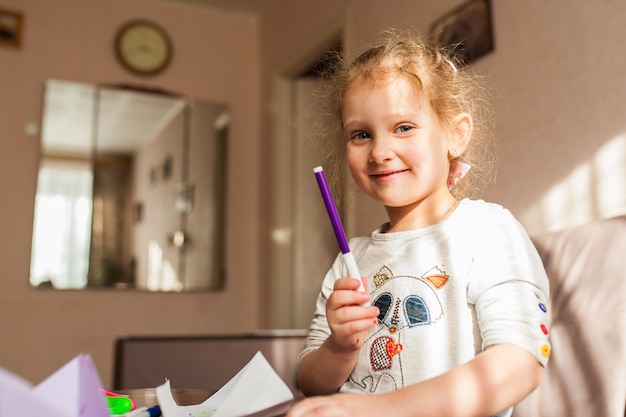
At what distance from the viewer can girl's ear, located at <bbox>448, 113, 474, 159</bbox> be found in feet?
2.56

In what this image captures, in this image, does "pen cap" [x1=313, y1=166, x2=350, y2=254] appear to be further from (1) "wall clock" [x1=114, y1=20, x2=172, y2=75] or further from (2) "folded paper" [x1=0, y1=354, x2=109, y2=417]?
Result: (1) "wall clock" [x1=114, y1=20, x2=172, y2=75]

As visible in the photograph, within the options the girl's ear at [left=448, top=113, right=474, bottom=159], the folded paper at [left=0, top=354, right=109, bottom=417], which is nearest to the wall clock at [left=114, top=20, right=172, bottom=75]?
the girl's ear at [left=448, top=113, right=474, bottom=159]

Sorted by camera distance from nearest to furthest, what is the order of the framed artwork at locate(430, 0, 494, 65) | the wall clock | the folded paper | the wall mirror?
1. the folded paper
2. the framed artwork at locate(430, 0, 494, 65)
3. the wall mirror
4. the wall clock

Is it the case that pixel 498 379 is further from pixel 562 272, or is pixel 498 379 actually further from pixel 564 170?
pixel 564 170

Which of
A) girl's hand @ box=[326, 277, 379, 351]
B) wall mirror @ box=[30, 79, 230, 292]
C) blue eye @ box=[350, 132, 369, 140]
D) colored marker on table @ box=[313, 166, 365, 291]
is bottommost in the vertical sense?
girl's hand @ box=[326, 277, 379, 351]

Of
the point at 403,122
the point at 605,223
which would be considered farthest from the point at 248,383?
the point at 605,223

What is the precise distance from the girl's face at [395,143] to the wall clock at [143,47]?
3211mm

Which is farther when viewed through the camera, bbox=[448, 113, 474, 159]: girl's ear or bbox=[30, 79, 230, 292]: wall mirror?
bbox=[30, 79, 230, 292]: wall mirror

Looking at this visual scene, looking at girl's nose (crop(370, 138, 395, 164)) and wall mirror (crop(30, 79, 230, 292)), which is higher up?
wall mirror (crop(30, 79, 230, 292))

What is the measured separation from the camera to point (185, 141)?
12.0 feet

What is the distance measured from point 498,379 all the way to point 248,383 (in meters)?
0.22

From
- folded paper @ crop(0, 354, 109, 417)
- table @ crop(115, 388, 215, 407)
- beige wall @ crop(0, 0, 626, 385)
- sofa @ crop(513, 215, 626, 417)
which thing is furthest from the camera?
beige wall @ crop(0, 0, 626, 385)

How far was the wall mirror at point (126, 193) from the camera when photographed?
3344mm

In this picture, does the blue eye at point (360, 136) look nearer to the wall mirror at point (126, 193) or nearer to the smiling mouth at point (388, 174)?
the smiling mouth at point (388, 174)
